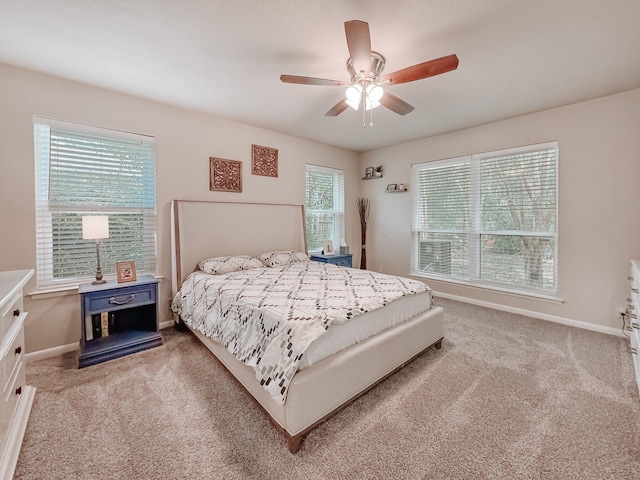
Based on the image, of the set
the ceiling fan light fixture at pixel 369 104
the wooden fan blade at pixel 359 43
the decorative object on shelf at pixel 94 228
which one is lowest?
the decorative object on shelf at pixel 94 228

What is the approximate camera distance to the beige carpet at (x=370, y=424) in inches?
54.8

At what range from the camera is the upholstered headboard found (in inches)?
125

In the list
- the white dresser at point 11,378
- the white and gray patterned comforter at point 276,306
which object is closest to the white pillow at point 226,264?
the white and gray patterned comforter at point 276,306

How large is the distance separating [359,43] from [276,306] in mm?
1734

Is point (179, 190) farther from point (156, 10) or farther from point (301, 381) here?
point (301, 381)

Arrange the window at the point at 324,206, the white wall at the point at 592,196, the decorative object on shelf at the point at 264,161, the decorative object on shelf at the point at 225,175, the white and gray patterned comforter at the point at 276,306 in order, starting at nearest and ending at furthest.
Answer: the white and gray patterned comforter at the point at 276,306 < the white wall at the point at 592,196 < the decorative object on shelf at the point at 225,175 < the decorative object on shelf at the point at 264,161 < the window at the point at 324,206

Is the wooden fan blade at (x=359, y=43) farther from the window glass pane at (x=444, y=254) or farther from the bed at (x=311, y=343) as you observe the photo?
the window glass pane at (x=444, y=254)

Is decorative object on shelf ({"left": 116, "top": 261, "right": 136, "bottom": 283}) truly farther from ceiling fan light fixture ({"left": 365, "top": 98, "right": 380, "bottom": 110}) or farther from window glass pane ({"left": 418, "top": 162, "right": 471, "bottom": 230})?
window glass pane ({"left": 418, "top": 162, "right": 471, "bottom": 230})

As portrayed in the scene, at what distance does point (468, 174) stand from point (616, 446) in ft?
10.7

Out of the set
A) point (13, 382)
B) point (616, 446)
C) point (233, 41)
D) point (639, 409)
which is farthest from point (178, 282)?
point (639, 409)

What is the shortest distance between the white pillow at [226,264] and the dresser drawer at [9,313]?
146 cm

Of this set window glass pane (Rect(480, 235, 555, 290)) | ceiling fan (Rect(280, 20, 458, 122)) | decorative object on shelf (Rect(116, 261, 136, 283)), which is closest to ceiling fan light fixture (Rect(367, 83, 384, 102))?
ceiling fan (Rect(280, 20, 458, 122))

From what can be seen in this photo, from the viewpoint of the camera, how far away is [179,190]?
3.28 m

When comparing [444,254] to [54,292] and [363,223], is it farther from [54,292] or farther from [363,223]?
[54,292]
